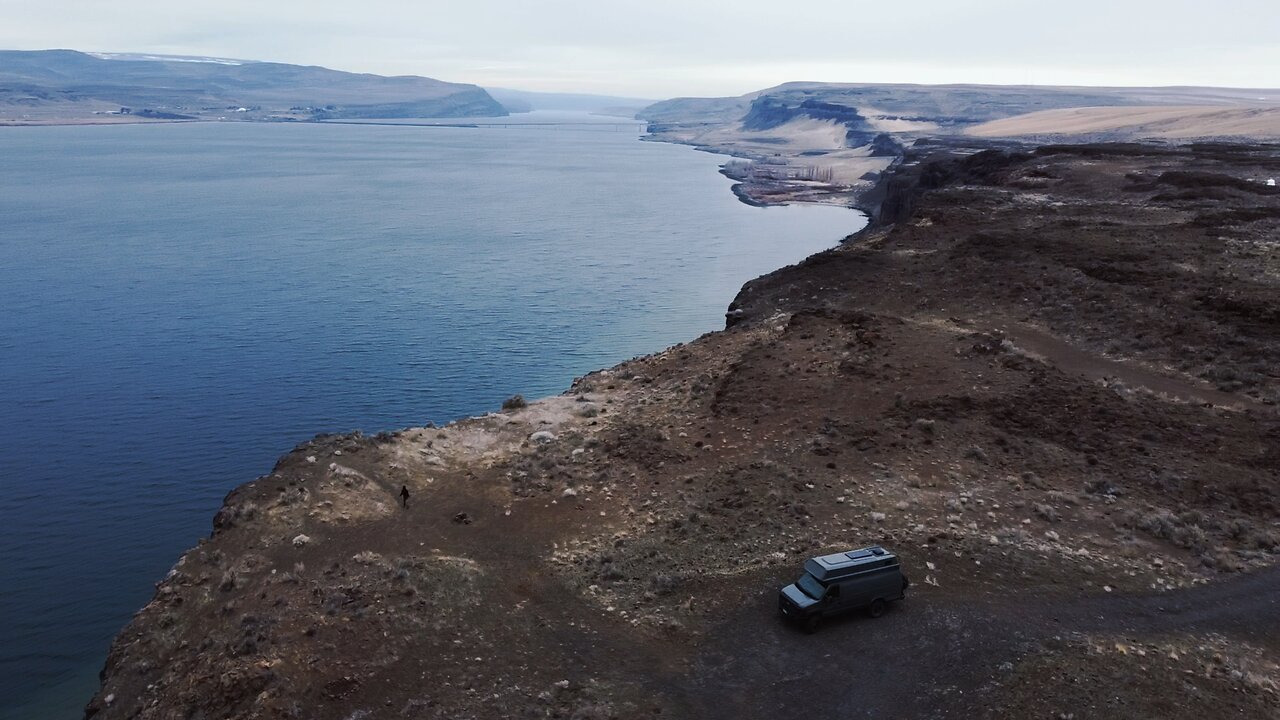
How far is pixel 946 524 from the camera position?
78.1ft

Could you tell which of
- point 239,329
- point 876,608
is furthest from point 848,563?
point 239,329

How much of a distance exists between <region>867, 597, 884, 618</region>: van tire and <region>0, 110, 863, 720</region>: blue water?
77.1 feet

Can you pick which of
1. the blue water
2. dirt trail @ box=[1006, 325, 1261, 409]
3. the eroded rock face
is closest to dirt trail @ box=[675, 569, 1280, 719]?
the eroded rock face

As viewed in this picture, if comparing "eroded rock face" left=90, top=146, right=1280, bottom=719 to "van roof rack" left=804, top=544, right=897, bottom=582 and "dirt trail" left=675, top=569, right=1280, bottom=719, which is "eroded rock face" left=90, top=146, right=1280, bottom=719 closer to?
"dirt trail" left=675, top=569, right=1280, bottom=719

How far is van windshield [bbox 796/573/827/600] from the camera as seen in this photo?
19.5 metres

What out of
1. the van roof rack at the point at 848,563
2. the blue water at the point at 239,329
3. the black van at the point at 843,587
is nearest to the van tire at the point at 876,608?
the black van at the point at 843,587

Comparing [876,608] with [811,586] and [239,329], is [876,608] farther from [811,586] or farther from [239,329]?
[239,329]

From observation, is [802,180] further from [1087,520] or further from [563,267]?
[1087,520]

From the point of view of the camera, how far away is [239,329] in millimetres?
63906

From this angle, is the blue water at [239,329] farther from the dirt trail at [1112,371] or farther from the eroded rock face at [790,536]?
the dirt trail at [1112,371]

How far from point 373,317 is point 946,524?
54.1 meters

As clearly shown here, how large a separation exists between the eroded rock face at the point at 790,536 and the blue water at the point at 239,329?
10.6 metres

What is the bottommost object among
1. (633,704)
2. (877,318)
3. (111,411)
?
(111,411)

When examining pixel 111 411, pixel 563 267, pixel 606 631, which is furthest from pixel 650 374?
pixel 563 267
